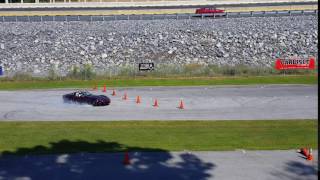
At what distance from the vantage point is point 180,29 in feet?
183

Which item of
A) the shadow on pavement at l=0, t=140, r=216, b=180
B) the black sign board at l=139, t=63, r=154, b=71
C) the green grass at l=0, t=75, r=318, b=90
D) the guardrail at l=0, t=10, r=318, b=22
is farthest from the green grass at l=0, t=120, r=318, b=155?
the guardrail at l=0, t=10, r=318, b=22

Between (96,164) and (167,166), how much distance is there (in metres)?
2.76

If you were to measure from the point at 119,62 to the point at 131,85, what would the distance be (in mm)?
9638

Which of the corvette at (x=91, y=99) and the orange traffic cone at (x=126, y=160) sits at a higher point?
the corvette at (x=91, y=99)

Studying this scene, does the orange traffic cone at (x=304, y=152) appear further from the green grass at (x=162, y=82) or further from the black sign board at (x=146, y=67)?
the black sign board at (x=146, y=67)

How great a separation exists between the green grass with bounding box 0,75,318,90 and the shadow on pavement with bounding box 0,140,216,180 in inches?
757

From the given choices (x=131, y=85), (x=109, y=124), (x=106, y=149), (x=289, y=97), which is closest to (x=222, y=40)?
(x=131, y=85)

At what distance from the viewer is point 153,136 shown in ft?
79.4

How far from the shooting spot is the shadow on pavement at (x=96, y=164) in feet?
59.9

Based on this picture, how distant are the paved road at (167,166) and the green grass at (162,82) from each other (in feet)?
67.2

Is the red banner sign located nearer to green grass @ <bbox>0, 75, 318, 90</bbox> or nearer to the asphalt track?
green grass @ <bbox>0, 75, 318, 90</bbox>

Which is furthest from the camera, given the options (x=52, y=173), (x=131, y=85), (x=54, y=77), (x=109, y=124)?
(x=54, y=77)

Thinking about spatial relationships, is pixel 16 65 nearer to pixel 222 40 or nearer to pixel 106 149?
pixel 222 40

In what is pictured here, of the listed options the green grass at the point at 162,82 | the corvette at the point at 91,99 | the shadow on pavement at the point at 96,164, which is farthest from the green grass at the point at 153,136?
the green grass at the point at 162,82
